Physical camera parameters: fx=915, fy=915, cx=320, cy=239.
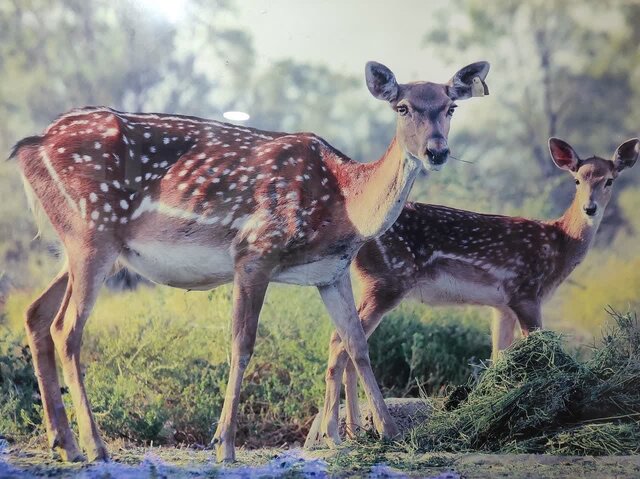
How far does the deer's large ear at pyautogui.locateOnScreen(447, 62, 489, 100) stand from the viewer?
15.8ft

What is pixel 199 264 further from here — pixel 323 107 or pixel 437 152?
pixel 323 107

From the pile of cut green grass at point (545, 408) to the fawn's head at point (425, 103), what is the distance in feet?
4.30

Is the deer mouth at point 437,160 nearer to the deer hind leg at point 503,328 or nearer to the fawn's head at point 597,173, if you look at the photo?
the fawn's head at point 597,173

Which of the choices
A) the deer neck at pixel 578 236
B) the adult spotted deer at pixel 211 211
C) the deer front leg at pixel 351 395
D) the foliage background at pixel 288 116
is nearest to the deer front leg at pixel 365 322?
the deer front leg at pixel 351 395

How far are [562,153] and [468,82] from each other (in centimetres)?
131

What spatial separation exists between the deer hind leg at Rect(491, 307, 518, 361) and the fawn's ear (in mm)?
1004

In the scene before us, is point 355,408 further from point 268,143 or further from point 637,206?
point 637,206

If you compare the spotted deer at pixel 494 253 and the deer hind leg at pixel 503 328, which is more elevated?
the spotted deer at pixel 494 253

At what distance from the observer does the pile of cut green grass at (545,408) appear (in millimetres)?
4660

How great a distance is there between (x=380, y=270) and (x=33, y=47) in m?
2.61

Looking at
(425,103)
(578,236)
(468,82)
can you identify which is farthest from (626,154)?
(425,103)

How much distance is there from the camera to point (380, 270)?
18.5ft

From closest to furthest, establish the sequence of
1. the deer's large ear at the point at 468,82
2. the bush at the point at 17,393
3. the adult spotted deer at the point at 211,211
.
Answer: the adult spotted deer at the point at 211,211 → the deer's large ear at the point at 468,82 → the bush at the point at 17,393

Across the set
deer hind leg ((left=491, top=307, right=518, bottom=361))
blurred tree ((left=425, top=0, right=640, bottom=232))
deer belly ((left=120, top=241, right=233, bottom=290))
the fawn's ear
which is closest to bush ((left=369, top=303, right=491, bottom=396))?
deer hind leg ((left=491, top=307, right=518, bottom=361))
